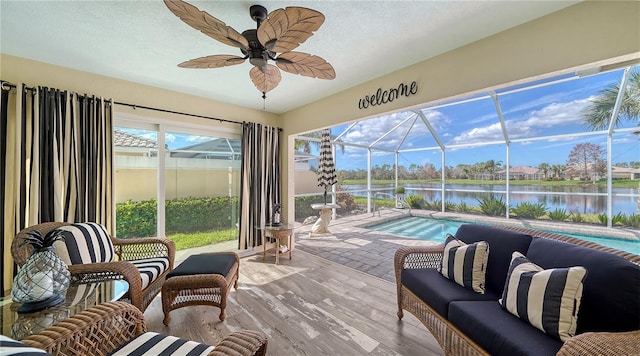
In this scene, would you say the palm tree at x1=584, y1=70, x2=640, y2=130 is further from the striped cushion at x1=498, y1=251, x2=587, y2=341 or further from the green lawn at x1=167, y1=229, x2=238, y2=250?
the green lawn at x1=167, y1=229, x2=238, y2=250

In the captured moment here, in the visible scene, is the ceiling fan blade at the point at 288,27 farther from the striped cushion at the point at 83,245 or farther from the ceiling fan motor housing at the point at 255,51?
the striped cushion at the point at 83,245

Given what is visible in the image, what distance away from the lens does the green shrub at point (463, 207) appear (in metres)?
7.39

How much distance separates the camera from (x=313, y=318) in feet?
7.47

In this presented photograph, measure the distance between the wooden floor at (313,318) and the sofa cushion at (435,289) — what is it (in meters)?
0.40

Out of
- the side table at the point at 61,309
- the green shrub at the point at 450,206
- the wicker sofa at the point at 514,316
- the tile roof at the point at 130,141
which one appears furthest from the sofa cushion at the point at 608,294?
the green shrub at the point at 450,206

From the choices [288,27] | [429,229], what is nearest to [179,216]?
[288,27]

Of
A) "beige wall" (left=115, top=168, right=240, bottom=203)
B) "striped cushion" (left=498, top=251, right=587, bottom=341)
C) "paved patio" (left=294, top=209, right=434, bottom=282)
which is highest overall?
"beige wall" (left=115, top=168, right=240, bottom=203)

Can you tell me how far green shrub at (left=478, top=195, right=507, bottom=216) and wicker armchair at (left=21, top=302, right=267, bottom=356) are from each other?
771cm

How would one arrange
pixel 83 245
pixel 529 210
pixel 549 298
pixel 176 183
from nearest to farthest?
1. pixel 549 298
2. pixel 83 245
3. pixel 176 183
4. pixel 529 210

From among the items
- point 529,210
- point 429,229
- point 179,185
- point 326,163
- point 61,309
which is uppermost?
point 326,163

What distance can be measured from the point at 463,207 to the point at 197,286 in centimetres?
779

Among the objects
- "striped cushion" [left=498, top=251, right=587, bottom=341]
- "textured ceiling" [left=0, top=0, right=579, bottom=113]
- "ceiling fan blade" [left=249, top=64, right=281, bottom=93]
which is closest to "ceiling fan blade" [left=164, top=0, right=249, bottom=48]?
"ceiling fan blade" [left=249, top=64, right=281, bottom=93]

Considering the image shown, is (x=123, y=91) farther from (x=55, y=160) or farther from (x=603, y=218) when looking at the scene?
(x=603, y=218)

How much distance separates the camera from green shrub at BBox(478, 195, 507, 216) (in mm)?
6681
